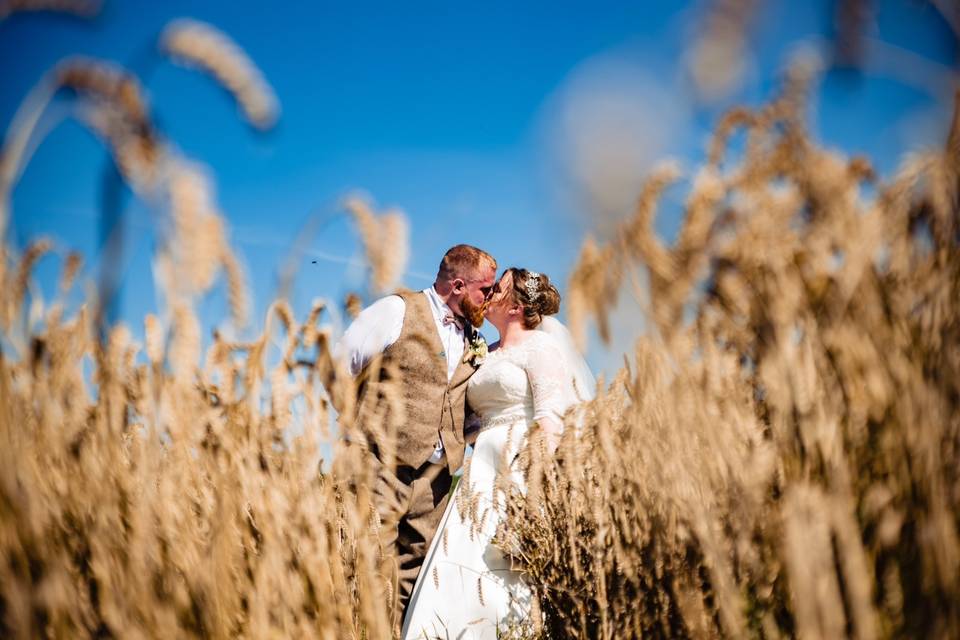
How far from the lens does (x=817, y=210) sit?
33.3 inches

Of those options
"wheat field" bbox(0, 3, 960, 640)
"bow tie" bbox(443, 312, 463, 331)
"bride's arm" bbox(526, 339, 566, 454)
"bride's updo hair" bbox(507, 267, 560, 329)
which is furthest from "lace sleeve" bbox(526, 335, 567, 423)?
"wheat field" bbox(0, 3, 960, 640)

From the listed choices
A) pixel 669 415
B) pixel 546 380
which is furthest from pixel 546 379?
pixel 669 415

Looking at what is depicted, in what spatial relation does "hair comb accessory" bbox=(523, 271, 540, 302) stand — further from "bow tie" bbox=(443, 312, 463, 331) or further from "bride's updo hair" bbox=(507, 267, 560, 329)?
"bow tie" bbox=(443, 312, 463, 331)

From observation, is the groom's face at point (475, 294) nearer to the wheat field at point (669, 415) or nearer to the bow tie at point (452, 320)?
the bow tie at point (452, 320)

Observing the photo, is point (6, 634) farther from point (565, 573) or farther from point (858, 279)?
point (565, 573)

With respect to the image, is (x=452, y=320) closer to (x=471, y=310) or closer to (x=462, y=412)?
(x=471, y=310)

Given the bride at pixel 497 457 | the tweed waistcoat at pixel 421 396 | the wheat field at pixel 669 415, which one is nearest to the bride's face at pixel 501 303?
Answer: the bride at pixel 497 457

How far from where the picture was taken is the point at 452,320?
12.5 ft

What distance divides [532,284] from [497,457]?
4.40 ft

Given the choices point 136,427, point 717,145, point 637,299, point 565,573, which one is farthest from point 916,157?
point 565,573

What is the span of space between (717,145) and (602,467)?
148cm

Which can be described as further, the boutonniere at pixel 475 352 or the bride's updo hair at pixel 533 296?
the bride's updo hair at pixel 533 296

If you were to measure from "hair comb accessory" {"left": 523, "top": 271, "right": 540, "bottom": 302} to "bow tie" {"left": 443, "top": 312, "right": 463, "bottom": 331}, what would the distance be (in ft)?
1.75

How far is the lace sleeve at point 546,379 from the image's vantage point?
134 inches
